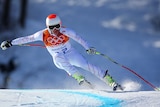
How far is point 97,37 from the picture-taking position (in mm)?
16234

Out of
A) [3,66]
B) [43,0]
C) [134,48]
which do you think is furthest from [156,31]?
[3,66]

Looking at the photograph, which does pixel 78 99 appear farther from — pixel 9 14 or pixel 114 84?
pixel 9 14

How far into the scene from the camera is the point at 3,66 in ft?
51.0

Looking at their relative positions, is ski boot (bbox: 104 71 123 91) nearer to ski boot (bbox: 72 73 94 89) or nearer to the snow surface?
ski boot (bbox: 72 73 94 89)

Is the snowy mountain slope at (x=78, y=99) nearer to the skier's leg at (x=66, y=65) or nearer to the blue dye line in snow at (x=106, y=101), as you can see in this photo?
the blue dye line in snow at (x=106, y=101)

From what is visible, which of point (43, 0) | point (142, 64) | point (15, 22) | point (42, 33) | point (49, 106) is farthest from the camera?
point (43, 0)

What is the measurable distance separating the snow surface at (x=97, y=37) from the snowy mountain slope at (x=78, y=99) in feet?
22.5

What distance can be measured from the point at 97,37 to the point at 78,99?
10.5 m

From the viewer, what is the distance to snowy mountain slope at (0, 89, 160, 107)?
5578mm

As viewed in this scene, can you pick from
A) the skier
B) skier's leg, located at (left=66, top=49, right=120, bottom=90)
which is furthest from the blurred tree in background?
skier's leg, located at (left=66, top=49, right=120, bottom=90)

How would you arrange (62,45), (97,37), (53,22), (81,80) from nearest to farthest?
(81,80), (53,22), (62,45), (97,37)

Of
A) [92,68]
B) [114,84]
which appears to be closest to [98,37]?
[92,68]

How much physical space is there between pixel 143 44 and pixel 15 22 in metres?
4.33

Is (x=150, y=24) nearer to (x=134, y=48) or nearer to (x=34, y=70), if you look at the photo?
(x=134, y=48)
